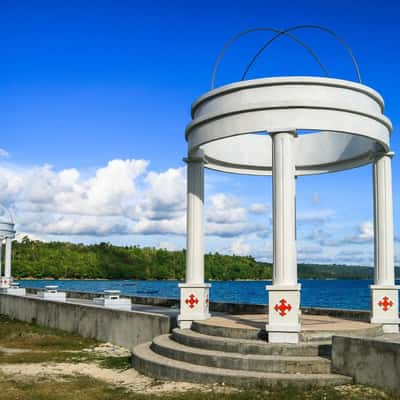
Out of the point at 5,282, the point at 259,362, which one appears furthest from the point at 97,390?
the point at 5,282

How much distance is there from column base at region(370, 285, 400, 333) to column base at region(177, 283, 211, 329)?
4386 millimetres

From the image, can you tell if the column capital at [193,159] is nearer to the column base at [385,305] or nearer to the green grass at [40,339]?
the column base at [385,305]

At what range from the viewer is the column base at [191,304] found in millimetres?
14328

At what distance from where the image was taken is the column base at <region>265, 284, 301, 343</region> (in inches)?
447

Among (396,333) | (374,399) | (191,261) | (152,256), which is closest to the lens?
(374,399)

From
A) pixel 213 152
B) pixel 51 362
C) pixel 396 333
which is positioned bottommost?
pixel 51 362

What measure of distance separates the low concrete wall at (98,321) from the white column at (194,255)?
4.01 feet

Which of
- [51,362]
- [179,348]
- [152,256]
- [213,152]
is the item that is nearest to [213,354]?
[179,348]

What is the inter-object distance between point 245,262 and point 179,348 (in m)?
181

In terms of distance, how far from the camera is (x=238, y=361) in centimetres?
1081

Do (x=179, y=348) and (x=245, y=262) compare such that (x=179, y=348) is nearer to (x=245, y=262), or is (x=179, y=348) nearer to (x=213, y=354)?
(x=213, y=354)

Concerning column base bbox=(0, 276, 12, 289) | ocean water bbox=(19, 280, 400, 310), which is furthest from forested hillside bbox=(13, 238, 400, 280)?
column base bbox=(0, 276, 12, 289)

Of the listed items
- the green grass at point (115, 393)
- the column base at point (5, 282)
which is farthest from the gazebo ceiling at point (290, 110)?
the column base at point (5, 282)

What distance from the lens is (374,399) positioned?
9062mm
